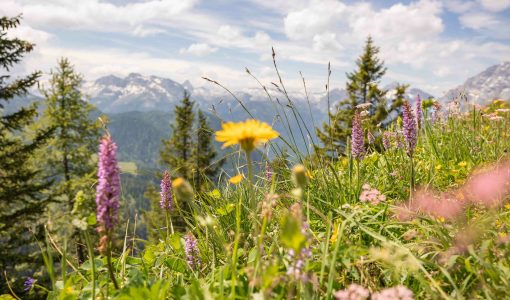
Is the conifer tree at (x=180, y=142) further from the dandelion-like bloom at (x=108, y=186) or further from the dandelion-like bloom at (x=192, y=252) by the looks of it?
the dandelion-like bloom at (x=108, y=186)

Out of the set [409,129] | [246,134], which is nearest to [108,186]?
[246,134]

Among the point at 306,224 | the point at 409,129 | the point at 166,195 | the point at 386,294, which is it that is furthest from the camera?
the point at 409,129

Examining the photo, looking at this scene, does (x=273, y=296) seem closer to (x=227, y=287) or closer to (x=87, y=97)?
(x=227, y=287)

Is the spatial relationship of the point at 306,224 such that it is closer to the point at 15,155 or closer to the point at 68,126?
the point at 15,155

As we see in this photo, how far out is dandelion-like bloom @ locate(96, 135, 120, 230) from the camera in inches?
65.5

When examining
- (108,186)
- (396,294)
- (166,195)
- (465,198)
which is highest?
(108,186)

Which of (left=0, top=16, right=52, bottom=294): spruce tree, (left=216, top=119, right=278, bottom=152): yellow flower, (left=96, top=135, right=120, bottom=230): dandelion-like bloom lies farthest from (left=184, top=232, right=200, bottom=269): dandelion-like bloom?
(left=0, top=16, right=52, bottom=294): spruce tree

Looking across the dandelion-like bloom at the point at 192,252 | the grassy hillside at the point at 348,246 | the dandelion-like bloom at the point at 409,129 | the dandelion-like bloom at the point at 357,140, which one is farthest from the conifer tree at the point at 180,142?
the dandelion-like bloom at the point at 192,252

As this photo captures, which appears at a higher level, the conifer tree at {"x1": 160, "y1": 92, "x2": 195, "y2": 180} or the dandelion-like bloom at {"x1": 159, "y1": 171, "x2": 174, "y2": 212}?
the dandelion-like bloom at {"x1": 159, "y1": 171, "x2": 174, "y2": 212}

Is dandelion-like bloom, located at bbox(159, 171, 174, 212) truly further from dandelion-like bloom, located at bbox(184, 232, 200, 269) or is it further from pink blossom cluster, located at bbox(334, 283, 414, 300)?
pink blossom cluster, located at bbox(334, 283, 414, 300)

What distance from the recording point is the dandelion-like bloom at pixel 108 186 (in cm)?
166

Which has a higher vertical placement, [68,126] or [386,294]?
[386,294]

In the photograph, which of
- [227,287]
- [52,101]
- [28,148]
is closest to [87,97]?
[52,101]

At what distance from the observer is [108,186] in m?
1.69
